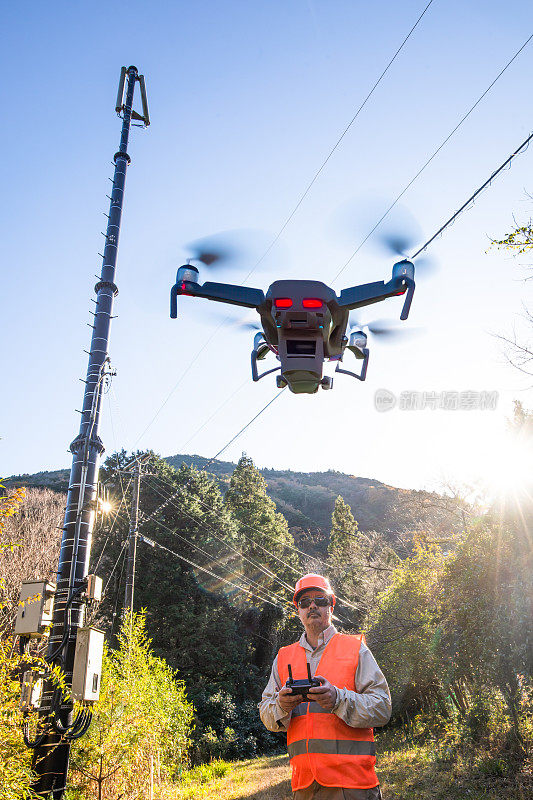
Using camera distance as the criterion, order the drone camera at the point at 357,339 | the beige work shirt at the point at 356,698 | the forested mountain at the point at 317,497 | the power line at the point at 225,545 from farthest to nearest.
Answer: the forested mountain at the point at 317,497
the power line at the point at 225,545
the drone camera at the point at 357,339
the beige work shirt at the point at 356,698

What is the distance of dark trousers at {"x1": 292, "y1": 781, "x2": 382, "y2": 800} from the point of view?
255 cm

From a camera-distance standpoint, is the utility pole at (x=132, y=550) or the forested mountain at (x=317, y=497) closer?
the utility pole at (x=132, y=550)

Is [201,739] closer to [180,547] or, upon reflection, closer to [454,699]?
[180,547]

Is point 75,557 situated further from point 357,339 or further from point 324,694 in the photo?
point 324,694

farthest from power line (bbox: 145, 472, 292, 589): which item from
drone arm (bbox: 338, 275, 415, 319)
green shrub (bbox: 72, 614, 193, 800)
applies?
drone arm (bbox: 338, 275, 415, 319)

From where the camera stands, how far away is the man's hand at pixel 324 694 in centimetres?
261

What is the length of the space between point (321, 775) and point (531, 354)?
265 inches

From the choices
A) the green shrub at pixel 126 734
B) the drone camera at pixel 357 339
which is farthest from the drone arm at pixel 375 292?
the green shrub at pixel 126 734

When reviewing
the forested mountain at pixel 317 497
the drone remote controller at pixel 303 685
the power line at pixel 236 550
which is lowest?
the drone remote controller at pixel 303 685

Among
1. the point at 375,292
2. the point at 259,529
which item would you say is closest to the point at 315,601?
the point at 375,292

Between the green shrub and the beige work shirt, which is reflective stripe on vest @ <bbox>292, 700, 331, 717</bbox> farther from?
the green shrub

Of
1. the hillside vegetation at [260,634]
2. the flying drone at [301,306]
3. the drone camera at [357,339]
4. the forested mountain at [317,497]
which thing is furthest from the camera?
the forested mountain at [317,497]

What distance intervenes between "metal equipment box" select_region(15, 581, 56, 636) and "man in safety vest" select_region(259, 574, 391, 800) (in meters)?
4.59

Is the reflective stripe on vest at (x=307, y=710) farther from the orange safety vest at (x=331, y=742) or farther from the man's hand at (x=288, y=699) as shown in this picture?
the man's hand at (x=288, y=699)
